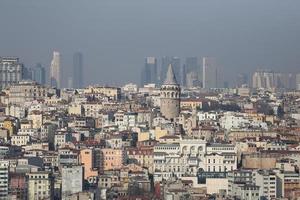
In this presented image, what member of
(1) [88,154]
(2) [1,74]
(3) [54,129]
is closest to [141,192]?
(1) [88,154]

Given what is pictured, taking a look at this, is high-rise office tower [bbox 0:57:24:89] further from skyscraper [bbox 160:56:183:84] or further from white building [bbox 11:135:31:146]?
white building [bbox 11:135:31:146]

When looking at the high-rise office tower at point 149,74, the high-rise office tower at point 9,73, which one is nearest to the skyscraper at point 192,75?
the high-rise office tower at point 149,74

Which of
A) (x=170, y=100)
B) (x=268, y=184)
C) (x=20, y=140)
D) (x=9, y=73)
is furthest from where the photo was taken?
(x=9, y=73)

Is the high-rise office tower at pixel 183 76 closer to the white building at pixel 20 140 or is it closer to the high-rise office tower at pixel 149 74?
the high-rise office tower at pixel 149 74

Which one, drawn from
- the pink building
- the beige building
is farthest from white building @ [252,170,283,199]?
the beige building

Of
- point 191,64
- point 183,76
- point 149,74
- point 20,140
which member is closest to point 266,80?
point 191,64

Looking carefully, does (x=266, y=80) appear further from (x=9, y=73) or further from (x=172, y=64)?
(x=9, y=73)

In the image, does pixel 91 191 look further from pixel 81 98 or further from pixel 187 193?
pixel 81 98
